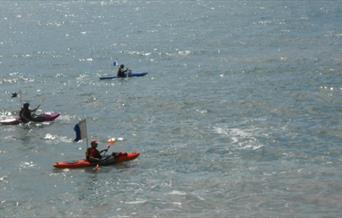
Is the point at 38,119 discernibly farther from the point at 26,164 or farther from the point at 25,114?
the point at 26,164

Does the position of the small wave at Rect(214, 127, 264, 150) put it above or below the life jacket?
below

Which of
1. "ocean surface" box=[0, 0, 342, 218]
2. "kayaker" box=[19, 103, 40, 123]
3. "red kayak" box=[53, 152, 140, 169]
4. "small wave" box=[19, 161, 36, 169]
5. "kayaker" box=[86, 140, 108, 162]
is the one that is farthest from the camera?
"kayaker" box=[19, 103, 40, 123]

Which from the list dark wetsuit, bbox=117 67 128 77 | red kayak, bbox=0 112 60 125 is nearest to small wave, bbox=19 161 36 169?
red kayak, bbox=0 112 60 125

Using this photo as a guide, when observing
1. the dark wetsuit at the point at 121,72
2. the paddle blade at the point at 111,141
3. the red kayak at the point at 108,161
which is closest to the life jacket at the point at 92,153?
the red kayak at the point at 108,161

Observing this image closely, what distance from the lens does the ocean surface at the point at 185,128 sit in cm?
2997

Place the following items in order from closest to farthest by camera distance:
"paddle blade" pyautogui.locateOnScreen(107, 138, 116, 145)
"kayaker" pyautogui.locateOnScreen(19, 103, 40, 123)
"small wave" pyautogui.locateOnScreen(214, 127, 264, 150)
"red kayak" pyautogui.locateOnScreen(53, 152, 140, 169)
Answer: "red kayak" pyautogui.locateOnScreen(53, 152, 140, 169), "small wave" pyautogui.locateOnScreen(214, 127, 264, 150), "paddle blade" pyautogui.locateOnScreen(107, 138, 116, 145), "kayaker" pyautogui.locateOnScreen(19, 103, 40, 123)

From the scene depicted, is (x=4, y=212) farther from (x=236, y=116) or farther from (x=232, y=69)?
(x=232, y=69)

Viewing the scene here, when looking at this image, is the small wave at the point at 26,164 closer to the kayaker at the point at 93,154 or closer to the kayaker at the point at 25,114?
the kayaker at the point at 93,154

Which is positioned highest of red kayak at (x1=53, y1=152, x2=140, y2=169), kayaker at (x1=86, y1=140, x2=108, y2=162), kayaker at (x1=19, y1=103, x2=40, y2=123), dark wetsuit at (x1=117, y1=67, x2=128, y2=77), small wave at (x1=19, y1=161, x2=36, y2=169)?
dark wetsuit at (x1=117, y1=67, x2=128, y2=77)

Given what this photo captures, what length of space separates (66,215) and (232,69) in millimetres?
36229

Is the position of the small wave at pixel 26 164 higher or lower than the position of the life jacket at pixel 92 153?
lower

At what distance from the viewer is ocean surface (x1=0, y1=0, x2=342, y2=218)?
98.3 feet

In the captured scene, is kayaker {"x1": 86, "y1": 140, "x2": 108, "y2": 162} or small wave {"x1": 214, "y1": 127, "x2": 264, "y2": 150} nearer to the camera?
kayaker {"x1": 86, "y1": 140, "x2": 108, "y2": 162}

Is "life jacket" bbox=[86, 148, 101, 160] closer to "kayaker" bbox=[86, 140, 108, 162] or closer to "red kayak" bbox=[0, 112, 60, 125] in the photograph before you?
"kayaker" bbox=[86, 140, 108, 162]
